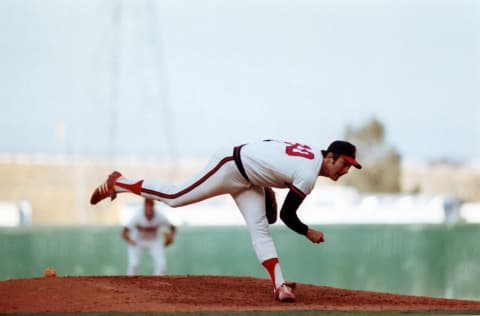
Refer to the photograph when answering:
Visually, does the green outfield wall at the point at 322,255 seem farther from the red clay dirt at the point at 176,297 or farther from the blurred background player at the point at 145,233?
the red clay dirt at the point at 176,297

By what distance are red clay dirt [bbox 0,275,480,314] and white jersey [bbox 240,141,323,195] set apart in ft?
3.09

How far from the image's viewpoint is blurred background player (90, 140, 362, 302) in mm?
7031

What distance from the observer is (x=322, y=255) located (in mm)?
16250

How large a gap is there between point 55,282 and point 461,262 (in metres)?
10.3

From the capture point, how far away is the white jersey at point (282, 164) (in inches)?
275

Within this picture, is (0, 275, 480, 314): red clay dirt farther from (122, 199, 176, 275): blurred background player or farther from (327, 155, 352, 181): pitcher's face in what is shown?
(122, 199, 176, 275): blurred background player

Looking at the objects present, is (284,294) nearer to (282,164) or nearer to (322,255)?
(282,164)

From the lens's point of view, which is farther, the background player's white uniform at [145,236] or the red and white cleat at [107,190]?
the background player's white uniform at [145,236]

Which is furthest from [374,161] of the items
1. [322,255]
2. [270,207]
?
[270,207]

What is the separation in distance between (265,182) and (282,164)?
0.28 m

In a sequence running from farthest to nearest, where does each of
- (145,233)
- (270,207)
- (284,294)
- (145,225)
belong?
(145,233) → (145,225) → (270,207) → (284,294)

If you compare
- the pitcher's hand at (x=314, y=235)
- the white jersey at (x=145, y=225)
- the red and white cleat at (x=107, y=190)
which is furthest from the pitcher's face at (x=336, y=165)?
the white jersey at (x=145, y=225)

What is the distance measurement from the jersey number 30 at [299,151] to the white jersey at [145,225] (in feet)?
19.9

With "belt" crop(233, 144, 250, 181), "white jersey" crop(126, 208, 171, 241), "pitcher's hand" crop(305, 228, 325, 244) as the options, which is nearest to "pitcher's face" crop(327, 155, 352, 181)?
"pitcher's hand" crop(305, 228, 325, 244)
